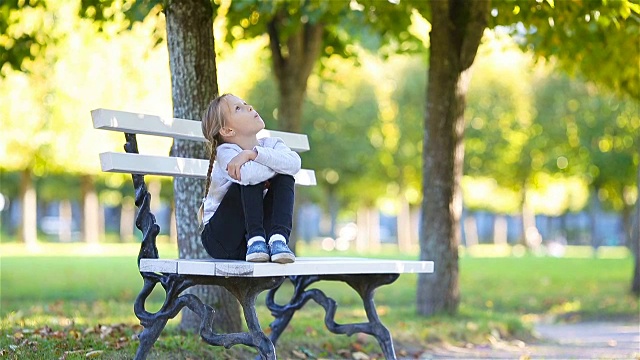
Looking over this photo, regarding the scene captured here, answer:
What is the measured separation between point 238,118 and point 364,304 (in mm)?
1404

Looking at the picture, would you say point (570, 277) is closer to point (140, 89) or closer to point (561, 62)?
point (561, 62)

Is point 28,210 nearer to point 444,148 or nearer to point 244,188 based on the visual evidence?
point 444,148

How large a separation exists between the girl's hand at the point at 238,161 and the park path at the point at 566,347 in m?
2.96

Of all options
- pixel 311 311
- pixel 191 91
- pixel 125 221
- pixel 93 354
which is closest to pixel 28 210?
pixel 125 221

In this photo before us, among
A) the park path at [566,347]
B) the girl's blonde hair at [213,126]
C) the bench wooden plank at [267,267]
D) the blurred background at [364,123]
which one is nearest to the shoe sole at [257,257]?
the bench wooden plank at [267,267]

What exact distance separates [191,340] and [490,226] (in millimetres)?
72416

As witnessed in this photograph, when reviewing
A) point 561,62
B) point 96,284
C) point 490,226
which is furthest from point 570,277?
point 490,226

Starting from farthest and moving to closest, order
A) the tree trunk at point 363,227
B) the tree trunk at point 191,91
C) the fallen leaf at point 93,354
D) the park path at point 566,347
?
the tree trunk at point 363,227 → the park path at point 566,347 → the tree trunk at point 191,91 → the fallen leaf at point 93,354

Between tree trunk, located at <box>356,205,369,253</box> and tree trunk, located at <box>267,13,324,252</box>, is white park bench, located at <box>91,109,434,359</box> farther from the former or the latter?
tree trunk, located at <box>356,205,369,253</box>

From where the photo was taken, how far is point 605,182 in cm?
3688

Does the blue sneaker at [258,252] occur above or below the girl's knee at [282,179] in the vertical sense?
below

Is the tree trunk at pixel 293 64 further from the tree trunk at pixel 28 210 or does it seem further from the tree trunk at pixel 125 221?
the tree trunk at pixel 125 221

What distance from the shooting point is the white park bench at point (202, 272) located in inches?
184

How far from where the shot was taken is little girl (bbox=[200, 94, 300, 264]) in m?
4.86
